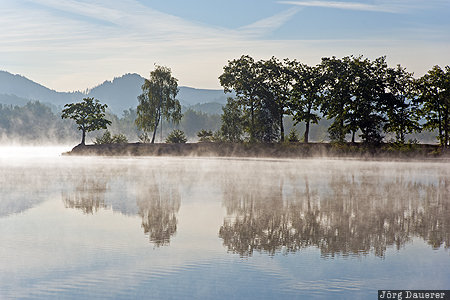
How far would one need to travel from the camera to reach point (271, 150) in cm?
7344

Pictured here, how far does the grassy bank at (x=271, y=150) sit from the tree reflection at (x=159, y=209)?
46.2 metres

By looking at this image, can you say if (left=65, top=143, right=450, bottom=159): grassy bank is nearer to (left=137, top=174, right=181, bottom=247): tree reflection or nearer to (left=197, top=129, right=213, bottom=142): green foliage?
(left=197, top=129, right=213, bottom=142): green foliage

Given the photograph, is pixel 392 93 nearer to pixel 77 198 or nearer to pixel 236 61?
pixel 236 61

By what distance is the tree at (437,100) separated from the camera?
64.0m

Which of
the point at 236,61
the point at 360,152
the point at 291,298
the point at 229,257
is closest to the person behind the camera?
the point at 291,298

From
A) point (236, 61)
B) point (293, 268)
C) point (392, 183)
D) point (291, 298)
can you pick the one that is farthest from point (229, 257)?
point (236, 61)

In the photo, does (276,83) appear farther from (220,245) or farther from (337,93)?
(220,245)

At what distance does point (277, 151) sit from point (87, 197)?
5421 centimetres

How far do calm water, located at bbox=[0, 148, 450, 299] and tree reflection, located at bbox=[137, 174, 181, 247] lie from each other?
4 centimetres

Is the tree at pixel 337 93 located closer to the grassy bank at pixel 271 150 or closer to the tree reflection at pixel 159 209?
the grassy bank at pixel 271 150

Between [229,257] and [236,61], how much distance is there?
69736mm

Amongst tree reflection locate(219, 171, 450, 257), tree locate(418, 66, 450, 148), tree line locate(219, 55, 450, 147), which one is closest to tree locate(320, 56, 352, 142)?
tree line locate(219, 55, 450, 147)

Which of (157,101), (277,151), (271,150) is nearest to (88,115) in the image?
(157,101)

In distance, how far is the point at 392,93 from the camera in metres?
68.8
